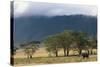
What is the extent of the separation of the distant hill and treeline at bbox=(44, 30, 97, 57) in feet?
0.19

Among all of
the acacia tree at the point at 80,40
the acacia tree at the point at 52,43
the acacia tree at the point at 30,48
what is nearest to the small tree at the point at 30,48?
the acacia tree at the point at 30,48

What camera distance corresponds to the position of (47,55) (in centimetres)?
242

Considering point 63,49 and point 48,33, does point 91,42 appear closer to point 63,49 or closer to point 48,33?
point 63,49

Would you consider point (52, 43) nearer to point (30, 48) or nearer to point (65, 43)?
point (65, 43)

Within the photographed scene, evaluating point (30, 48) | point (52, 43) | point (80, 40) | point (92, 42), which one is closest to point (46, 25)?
point (52, 43)

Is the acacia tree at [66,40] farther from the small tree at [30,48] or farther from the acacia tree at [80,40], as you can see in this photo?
the small tree at [30,48]

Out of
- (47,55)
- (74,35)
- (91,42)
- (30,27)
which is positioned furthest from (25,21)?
(91,42)

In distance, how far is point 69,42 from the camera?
2520mm

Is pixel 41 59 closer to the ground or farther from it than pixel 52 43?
closer to the ground

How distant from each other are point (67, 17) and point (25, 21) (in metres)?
0.52

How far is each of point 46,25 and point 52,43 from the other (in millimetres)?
223

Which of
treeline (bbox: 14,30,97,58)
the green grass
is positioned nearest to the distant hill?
treeline (bbox: 14,30,97,58)
